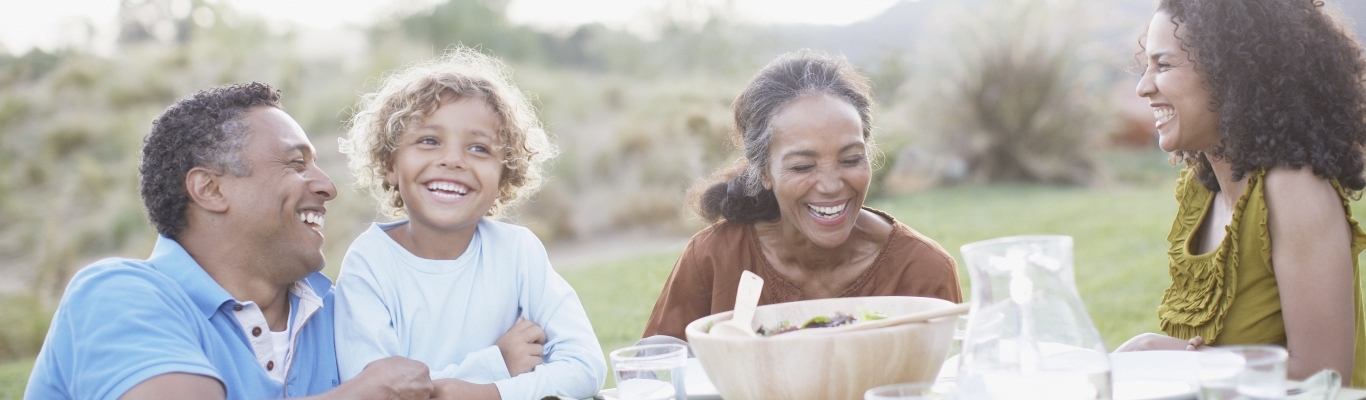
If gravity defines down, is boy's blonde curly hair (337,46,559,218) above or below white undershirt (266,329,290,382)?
above

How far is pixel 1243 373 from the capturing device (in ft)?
4.18

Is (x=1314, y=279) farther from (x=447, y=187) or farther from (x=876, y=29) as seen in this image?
(x=876, y=29)

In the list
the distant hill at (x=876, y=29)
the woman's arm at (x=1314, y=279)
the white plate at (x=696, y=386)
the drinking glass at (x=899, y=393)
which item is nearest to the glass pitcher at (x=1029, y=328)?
the drinking glass at (x=899, y=393)

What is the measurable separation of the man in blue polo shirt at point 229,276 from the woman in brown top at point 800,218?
105cm

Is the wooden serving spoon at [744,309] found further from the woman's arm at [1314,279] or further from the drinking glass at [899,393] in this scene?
the woman's arm at [1314,279]

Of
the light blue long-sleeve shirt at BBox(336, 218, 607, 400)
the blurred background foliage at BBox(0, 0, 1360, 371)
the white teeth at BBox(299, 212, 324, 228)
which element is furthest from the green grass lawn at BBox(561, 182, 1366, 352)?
the white teeth at BBox(299, 212, 324, 228)

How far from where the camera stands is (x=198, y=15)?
13.3m

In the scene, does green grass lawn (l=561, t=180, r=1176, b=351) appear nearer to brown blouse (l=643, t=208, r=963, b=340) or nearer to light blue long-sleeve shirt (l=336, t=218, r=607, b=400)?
brown blouse (l=643, t=208, r=963, b=340)

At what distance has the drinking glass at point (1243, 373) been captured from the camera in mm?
1270

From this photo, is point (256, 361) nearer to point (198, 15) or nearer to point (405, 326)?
point (405, 326)

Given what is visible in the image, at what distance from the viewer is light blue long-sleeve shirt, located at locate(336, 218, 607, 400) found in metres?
2.27

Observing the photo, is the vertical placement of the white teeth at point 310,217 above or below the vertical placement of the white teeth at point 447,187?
below

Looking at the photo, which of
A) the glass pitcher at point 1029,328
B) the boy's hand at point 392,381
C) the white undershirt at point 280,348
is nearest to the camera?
the glass pitcher at point 1029,328

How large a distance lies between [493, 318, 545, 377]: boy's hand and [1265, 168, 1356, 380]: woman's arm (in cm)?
163
